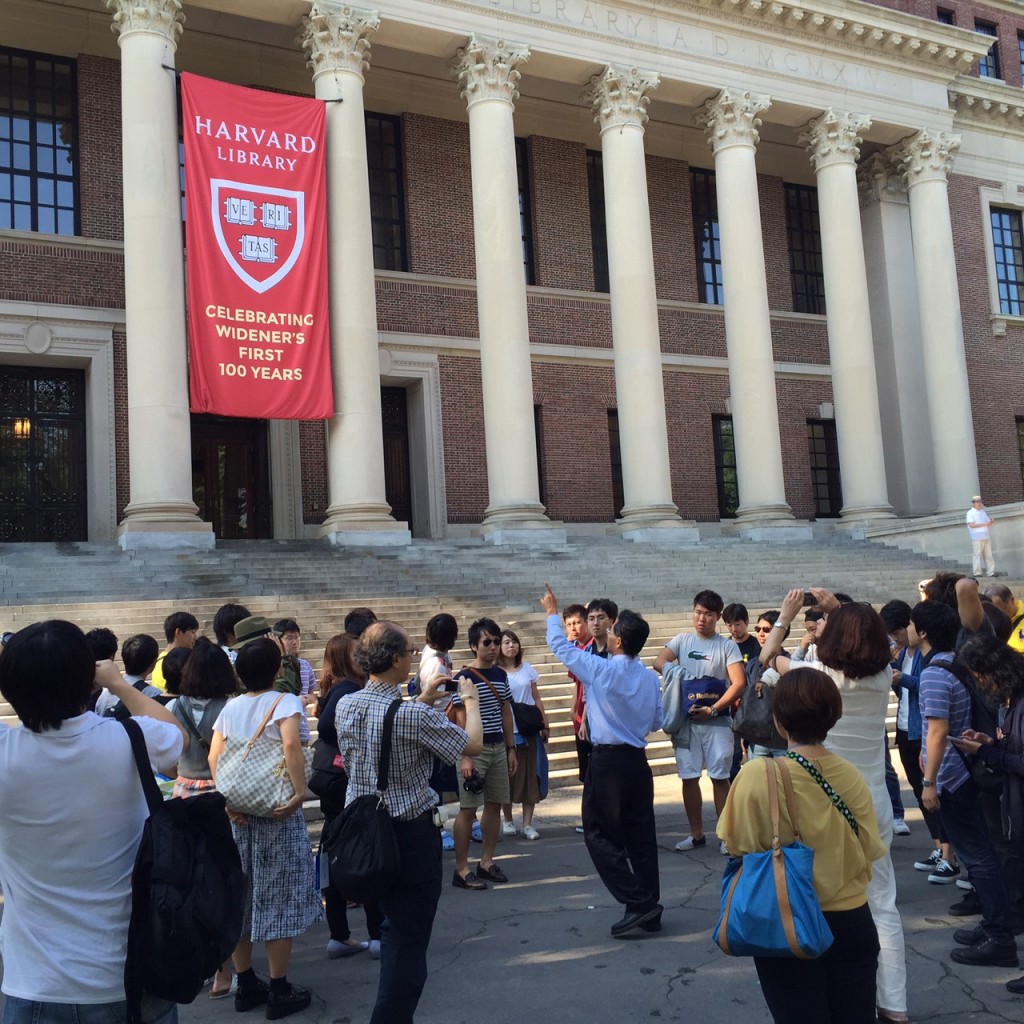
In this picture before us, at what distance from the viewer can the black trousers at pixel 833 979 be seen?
3.43 meters

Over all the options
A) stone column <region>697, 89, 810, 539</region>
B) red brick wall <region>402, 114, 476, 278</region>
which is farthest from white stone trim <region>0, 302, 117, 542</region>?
stone column <region>697, 89, 810, 539</region>

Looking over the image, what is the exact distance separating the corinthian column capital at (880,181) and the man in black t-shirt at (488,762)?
23.6 meters

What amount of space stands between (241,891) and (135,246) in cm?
1565

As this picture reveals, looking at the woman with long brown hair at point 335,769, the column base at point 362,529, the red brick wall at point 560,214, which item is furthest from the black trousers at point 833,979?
the red brick wall at point 560,214

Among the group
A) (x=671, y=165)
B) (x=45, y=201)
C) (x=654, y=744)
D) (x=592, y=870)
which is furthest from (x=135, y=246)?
(x=671, y=165)

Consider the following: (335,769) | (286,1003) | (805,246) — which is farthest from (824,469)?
(286,1003)

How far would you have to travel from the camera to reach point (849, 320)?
79.7 feet

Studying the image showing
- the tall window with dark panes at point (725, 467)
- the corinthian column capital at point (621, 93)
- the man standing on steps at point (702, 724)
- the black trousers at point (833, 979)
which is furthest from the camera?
the tall window with dark panes at point (725, 467)

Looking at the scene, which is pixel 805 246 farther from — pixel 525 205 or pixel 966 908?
pixel 966 908

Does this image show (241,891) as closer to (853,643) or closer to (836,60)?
(853,643)

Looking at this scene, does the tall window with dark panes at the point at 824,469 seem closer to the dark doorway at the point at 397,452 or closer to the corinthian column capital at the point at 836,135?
the corinthian column capital at the point at 836,135

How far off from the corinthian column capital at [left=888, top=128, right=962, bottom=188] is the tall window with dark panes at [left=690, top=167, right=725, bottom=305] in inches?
178

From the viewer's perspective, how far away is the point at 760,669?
663 cm

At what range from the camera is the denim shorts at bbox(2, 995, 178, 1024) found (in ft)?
9.36
